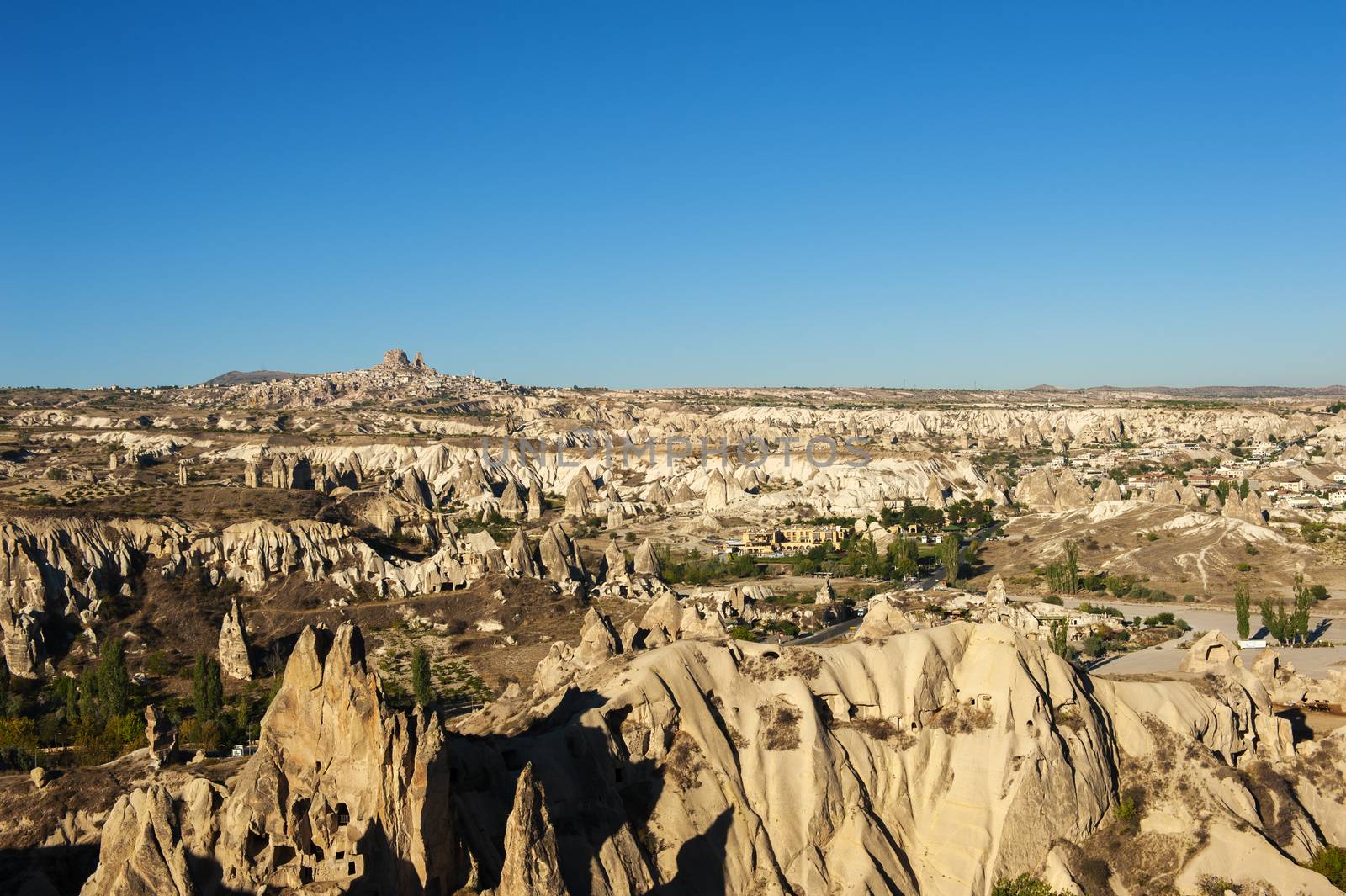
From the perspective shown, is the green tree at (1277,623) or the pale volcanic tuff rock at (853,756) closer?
the pale volcanic tuff rock at (853,756)

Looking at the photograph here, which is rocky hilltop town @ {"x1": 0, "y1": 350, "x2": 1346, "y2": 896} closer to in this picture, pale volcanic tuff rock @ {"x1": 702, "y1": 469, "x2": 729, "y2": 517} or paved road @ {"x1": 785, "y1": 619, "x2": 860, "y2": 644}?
paved road @ {"x1": 785, "y1": 619, "x2": 860, "y2": 644}

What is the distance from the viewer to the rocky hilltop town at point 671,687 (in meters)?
21.5

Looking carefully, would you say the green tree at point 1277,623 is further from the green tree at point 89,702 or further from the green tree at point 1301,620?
the green tree at point 89,702

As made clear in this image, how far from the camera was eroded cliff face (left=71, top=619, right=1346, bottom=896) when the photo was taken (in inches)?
806

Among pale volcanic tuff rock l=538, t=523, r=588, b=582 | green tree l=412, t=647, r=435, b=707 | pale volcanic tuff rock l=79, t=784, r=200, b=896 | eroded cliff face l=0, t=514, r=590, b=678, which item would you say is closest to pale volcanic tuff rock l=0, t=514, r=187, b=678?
eroded cliff face l=0, t=514, r=590, b=678

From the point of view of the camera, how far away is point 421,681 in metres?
43.3

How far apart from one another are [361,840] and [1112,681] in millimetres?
21074

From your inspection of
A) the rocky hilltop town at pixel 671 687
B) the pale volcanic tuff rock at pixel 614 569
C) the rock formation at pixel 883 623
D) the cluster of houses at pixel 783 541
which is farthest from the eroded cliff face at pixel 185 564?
the rock formation at pixel 883 623

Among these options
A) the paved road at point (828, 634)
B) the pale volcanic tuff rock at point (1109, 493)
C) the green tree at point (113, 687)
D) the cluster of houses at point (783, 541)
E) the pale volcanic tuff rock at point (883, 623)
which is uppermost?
the pale volcanic tuff rock at point (883, 623)

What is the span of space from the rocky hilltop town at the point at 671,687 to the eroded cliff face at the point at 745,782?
0.27ft

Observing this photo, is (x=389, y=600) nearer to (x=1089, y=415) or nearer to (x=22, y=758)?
(x=22, y=758)

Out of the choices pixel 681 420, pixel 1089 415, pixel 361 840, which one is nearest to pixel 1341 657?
pixel 361 840

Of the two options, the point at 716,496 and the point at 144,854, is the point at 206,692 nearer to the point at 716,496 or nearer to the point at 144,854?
the point at 144,854

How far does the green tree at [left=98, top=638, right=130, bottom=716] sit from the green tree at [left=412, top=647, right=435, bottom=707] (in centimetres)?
1086
